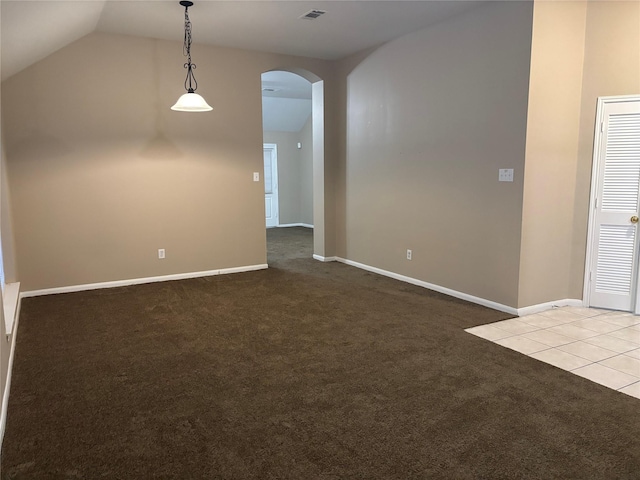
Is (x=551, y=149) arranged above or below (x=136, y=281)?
above

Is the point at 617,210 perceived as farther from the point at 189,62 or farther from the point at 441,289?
the point at 189,62

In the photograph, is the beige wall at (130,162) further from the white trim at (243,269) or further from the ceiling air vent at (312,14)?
the ceiling air vent at (312,14)

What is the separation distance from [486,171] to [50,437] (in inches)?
157

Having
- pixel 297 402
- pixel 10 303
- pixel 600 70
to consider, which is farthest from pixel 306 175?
pixel 297 402

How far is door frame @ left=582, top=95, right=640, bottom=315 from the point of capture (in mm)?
4126

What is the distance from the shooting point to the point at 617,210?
4.21m

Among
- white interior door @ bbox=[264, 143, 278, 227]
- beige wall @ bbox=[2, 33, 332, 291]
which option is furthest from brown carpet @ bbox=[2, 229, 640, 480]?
white interior door @ bbox=[264, 143, 278, 227]

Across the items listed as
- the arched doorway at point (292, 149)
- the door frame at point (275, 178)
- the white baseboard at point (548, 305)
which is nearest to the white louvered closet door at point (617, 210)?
the white baseboard at point (548, 305)

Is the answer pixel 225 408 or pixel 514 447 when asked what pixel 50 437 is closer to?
pixel 225 408

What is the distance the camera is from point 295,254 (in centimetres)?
734

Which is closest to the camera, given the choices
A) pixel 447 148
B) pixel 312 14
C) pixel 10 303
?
pixel 10 303

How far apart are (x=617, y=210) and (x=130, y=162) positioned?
5.15 meters

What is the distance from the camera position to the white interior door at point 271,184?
11125 millimetres

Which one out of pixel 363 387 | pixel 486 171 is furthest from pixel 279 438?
pixel 486 171
